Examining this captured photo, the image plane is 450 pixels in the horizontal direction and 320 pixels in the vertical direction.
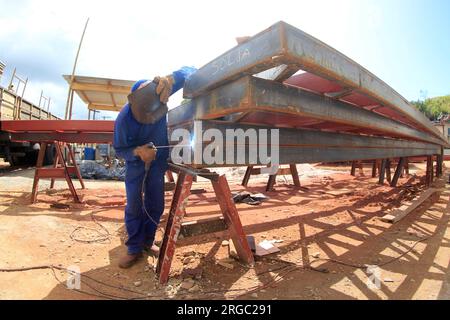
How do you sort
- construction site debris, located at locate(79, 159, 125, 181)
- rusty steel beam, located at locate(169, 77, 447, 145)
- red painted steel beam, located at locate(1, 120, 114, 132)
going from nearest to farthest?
rusty steel beam, located at locate(169, 77, 447, 145), red painted steel beam, located at locate(1, 120, 114, 132), construction site debris, located at locate(79, 159, 125, 181)

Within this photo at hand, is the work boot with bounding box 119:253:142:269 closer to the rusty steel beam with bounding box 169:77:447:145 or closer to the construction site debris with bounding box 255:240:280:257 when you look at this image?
the construction site debris with bounding box 255:240:280:257

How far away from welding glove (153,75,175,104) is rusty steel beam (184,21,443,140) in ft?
0.48

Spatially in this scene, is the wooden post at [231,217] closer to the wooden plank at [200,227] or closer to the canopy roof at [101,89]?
the wooden plank at [200,227]

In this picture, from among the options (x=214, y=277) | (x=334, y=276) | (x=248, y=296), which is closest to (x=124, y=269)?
(x=214, y=277)

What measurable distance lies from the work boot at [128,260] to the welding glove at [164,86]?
1488 mm

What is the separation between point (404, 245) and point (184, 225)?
2.51 meters

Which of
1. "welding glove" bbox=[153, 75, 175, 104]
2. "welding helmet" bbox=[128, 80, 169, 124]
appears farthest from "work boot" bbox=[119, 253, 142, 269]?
"welding glove" bbox=[153, 75, 175, 104]

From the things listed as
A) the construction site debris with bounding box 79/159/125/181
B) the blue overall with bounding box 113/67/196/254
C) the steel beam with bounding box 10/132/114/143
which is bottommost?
the construction site debris with bounding box 79/159/125/181

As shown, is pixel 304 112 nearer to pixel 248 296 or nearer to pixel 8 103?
pixel 248 296

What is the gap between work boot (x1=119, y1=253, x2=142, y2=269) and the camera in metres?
2.39

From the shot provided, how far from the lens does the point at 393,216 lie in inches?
159

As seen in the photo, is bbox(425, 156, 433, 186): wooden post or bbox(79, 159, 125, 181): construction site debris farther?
bbox(79, 159, 125, 181): construction site debris

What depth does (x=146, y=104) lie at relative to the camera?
87.9 inches
